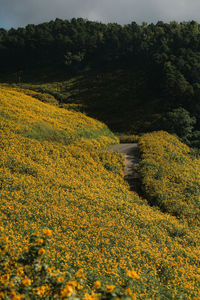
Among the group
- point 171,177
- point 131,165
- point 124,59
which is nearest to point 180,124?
point 131,165

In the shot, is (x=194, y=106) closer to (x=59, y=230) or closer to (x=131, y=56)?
(x=59, y=230)

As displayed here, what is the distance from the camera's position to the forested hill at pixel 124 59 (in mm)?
41781

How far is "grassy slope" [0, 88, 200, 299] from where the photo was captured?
365 inches

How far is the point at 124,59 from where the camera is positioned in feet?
239

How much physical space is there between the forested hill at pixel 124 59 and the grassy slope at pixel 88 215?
60.9ft

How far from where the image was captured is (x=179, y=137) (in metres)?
32.5

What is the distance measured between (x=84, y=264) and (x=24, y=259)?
15.1 ft

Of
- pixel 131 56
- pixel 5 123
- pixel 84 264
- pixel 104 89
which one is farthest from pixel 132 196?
pixel 131 56

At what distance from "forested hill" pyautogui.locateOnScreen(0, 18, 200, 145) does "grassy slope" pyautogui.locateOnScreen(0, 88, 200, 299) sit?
18565 mm

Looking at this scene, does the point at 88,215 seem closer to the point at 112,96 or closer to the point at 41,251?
the point at 41,251

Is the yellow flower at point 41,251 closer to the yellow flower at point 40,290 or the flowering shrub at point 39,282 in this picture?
the flowering shrub at point 39,282

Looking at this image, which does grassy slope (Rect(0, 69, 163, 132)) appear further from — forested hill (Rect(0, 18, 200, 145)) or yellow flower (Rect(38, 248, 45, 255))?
yellow flower (Rect(38, 248, 45, 255))

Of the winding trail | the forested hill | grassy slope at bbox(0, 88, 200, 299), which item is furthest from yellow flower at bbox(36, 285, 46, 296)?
the forested hill

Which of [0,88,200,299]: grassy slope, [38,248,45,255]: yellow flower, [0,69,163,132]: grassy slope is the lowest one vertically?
[0,88,200,299]: grassy slope
